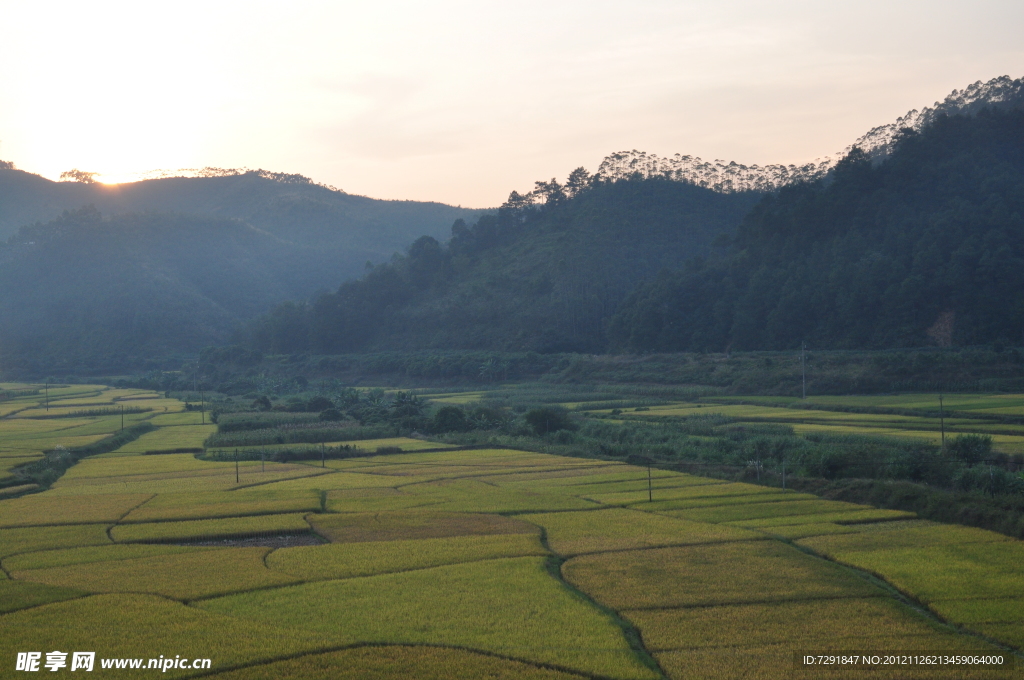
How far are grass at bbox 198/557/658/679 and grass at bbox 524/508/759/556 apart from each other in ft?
7.96

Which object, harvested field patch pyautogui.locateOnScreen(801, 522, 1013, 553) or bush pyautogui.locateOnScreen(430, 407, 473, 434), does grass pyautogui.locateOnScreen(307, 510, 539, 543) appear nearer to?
harvested field patch pyautogui.locateOnScreen(801, 522, 1013, 553)

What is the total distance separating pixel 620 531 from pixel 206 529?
33.2ft

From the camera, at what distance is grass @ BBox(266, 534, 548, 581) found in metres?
17.5

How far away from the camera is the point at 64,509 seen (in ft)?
80.9

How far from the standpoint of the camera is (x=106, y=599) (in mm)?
15180

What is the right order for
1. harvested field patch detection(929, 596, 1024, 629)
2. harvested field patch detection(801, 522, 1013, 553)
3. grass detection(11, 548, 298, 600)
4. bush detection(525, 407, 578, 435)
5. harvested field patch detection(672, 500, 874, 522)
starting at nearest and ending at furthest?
1. harvested field patch detection(929, 596, 1024, 629)
2. grass detection(11, 548, 298, 600)
3. harvested field patch detection(801, 522, 1013, 553)
4. harvested field patch detection(672, 500, 874, 522)
5. bush detection(525, 407, 578, 435)

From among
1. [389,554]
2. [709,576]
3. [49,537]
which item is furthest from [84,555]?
[709,576]

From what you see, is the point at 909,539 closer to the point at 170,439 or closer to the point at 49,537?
the point at 49,537

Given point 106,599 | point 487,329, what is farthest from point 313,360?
point 106,599

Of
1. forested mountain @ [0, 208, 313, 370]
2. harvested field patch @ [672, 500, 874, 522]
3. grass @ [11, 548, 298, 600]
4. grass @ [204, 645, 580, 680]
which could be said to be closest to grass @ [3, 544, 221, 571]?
grass @ [11, 548, 298, 600]

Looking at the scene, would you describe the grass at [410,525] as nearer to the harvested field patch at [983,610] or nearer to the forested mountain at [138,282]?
the harvested field patch at [983,610]

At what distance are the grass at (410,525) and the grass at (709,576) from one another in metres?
3.71

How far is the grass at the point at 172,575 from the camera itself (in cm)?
A: 1602

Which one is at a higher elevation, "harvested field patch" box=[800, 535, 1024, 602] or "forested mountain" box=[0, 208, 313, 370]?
"forested mountain" box=[0, 208, 313, 370]
